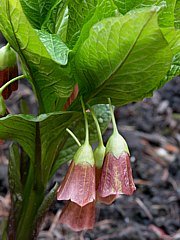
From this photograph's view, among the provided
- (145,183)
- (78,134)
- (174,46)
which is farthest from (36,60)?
(145,183)

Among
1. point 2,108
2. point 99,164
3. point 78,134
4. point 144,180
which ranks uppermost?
point 2,108

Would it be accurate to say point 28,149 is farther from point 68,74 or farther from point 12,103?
point 12,103

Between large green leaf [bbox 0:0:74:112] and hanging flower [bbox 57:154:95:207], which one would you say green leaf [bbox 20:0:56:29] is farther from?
hanging flower [bbox 57:154:95:207]

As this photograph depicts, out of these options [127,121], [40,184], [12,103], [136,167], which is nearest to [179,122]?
[127,121]

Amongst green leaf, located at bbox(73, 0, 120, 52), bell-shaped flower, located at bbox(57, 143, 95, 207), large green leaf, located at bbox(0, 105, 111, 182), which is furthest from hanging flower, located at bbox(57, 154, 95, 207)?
green leaf, located at bbox(73, 0, 120, 52)

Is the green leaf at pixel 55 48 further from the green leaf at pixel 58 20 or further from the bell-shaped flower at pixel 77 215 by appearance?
the bell-shaped flower at pixel 77 215

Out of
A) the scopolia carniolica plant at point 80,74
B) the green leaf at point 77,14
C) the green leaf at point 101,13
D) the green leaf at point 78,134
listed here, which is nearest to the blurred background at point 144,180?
the green leaf at point 78,134

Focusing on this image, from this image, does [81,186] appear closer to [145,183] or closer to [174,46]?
[174,46]

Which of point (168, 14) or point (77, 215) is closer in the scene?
point (168, 14)
